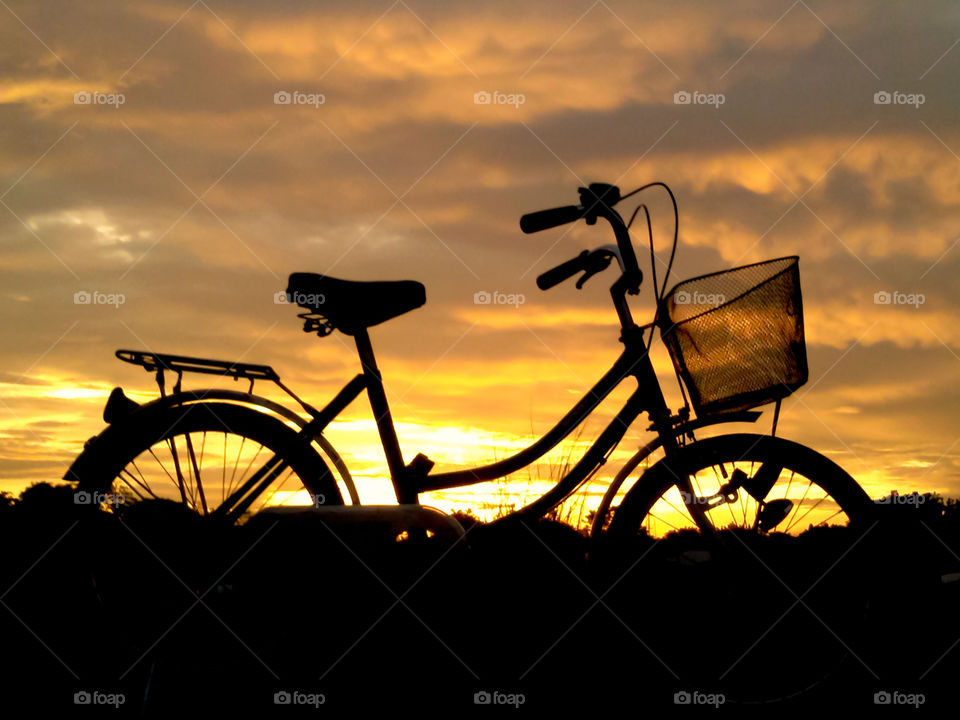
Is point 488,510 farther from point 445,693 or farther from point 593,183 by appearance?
point 593,183

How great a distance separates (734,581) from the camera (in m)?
3.15

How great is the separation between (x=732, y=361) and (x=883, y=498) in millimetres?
964

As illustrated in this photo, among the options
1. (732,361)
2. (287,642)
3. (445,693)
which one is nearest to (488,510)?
(445,693)

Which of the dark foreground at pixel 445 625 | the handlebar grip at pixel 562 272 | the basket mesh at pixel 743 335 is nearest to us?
the basket mesh at pixel 743 335
